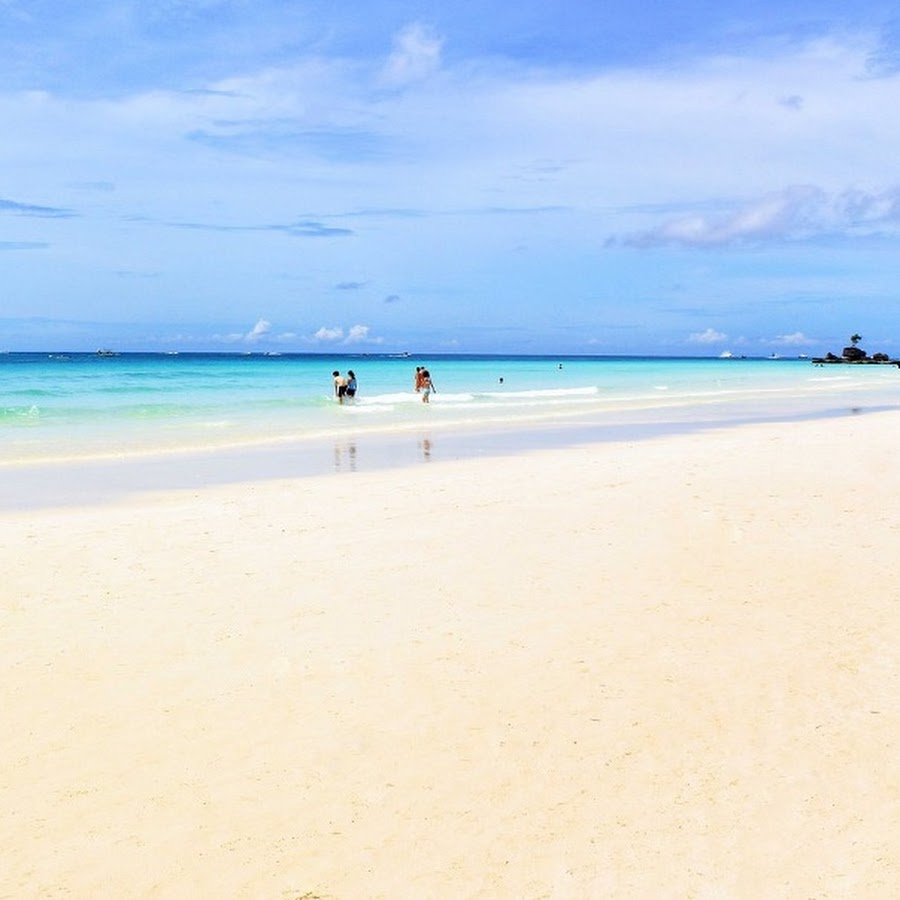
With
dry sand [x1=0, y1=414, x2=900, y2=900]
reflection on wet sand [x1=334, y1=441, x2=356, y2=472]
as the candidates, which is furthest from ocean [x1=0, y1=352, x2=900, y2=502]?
dry sand [x1=0, y1=414, x2=900, y2=900]

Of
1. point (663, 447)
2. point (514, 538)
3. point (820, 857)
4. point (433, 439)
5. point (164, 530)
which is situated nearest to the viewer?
point (820, 857)

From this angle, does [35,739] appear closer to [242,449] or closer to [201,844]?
[201,844]

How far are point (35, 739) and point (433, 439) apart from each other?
17894 millimetres

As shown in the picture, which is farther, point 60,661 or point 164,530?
point 164,530

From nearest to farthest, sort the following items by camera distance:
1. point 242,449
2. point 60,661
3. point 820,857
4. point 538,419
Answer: point 820,857 < point 60,661 < point 242,449 < point 538,419

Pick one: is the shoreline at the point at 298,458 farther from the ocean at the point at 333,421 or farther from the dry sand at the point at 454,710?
the dry sand at the point at 454,710

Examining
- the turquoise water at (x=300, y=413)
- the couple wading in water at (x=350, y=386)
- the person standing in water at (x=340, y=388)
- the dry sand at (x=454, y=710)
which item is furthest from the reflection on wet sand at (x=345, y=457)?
the couple wading in water at (x=350, y=386)

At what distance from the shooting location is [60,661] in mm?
6023

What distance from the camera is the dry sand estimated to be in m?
3.89

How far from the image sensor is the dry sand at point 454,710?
389 cm

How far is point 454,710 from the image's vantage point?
5.29 meters

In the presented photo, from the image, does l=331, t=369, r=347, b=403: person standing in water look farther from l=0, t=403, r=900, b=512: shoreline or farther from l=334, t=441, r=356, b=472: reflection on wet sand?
l=334, t=441, r=356, b=472: reflection on wet sand

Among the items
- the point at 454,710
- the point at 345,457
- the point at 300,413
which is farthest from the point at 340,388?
the point at 454,710

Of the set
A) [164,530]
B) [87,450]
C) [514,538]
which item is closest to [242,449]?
[87,450]
